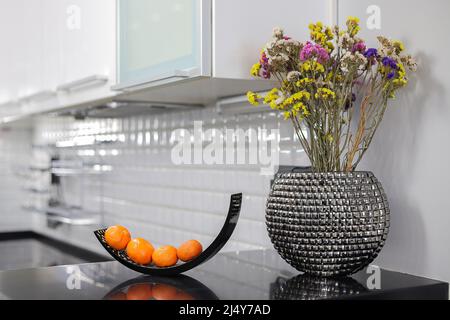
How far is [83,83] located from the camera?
6.94 feet

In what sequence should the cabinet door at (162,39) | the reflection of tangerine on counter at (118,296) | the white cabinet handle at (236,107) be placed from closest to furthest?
the reflection of tangerine on counter at (118,296)
the cabinet door at (162,39)
the white cabinet handle at (236,107)

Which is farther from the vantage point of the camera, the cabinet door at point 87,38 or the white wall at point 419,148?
the cabinet door at point 87,38

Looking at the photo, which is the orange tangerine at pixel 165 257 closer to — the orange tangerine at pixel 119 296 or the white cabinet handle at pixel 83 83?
the orange tangerine at pixel 119 296

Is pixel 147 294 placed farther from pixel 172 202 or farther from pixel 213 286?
pixel 172 202

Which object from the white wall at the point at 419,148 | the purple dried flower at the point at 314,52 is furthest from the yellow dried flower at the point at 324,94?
the white wall at the point at 419,148

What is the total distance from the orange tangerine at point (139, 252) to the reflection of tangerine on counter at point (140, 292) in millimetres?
89

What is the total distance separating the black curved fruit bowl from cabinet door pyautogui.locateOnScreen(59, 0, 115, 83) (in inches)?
29.5

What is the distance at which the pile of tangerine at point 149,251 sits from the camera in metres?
1.39

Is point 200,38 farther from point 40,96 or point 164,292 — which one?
point 40,96

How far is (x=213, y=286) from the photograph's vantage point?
4.36ft

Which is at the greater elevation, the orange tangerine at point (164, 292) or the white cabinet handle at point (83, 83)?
the white cabinet handle at point (83, 83)

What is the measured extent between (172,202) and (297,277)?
1.22m

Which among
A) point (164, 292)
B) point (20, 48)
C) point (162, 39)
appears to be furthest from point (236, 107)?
point (20, 48)
